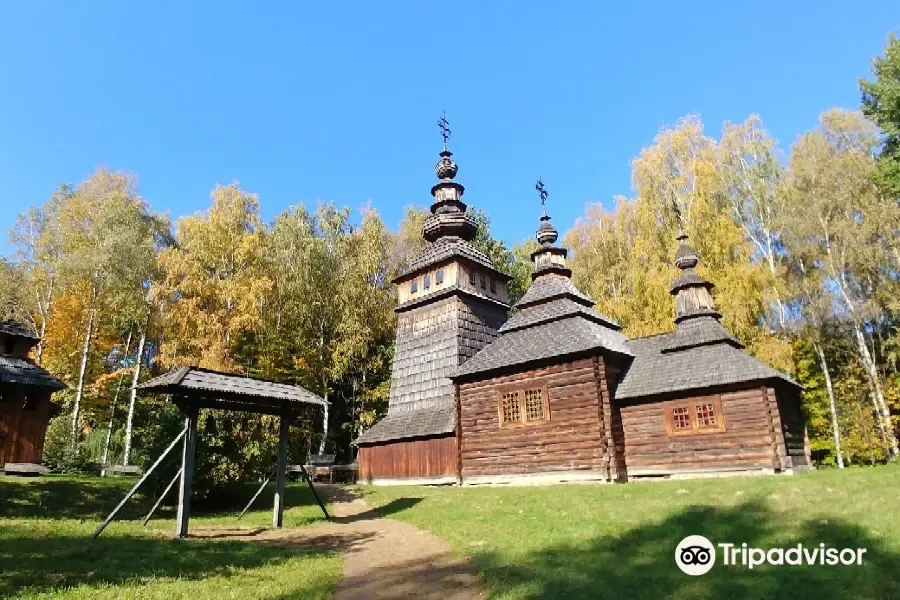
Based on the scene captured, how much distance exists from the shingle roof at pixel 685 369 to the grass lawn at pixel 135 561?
1252cm

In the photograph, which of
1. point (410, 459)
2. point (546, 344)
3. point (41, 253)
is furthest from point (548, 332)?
point (41, 253)

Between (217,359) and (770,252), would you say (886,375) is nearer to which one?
(770,252)

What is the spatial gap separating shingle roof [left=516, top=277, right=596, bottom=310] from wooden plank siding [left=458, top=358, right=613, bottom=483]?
4.64 metres

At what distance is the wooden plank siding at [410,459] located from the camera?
78.0ft

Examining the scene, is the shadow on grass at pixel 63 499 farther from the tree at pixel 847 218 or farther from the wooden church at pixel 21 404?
the tree at pixel 847 218

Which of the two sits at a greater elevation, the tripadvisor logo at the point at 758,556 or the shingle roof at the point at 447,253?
the shingle roof at the point at 447,253

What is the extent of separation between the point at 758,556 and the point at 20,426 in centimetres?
2167

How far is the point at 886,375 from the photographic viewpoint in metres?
30.7

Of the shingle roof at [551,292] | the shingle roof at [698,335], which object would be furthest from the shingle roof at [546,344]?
the shingle roof at [698,335]

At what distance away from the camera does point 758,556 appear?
7.91 metres

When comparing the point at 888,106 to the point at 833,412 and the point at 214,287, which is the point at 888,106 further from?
the point at 214,287

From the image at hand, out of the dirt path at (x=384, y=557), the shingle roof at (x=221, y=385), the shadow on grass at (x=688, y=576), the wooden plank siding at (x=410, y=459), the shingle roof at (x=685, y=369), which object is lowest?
the dirt path at (x=384, y=557)

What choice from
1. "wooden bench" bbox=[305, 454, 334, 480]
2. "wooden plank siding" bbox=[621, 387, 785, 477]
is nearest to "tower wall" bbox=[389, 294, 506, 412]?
"wooden bench" bbox=[305, 454, 334, 480]

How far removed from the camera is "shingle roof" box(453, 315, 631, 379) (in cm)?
2014
